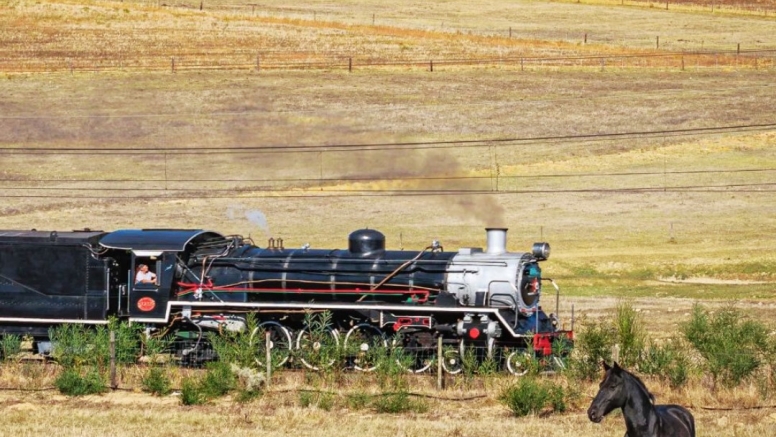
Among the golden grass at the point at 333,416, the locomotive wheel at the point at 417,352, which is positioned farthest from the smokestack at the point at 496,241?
the golden grass at the point at 333,416

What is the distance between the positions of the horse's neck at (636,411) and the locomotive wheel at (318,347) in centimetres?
A: 993

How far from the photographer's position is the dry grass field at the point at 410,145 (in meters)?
35.4

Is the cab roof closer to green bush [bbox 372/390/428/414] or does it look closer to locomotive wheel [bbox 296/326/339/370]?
locomotive wheel [bbox 296/326/339/370]

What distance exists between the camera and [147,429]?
60.4 ft

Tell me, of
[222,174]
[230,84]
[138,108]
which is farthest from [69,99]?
[222,174]

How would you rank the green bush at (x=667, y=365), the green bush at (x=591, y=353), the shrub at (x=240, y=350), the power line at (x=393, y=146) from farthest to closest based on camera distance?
the power line at (x=393, y=146), the shrub at (x=240, y=350), the green bush at (x=591, y=353), the green bush at (x=667, y=365)

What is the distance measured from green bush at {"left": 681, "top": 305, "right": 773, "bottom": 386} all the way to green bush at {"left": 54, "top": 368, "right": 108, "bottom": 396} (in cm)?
1108

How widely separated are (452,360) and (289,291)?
390 cm

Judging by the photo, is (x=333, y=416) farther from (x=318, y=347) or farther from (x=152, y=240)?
(x=152, y=240)

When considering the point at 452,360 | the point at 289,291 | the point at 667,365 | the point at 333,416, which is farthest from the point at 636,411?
the point at 289,291

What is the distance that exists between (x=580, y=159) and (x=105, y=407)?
40.1 meters

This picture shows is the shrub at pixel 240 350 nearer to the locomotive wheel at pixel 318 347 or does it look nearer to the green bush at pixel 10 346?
the locomotive wheel at pixel 318 347

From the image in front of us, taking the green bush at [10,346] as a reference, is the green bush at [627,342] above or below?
above

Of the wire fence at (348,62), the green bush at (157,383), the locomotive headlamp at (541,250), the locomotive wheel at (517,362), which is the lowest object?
the green bush at (157,383)
